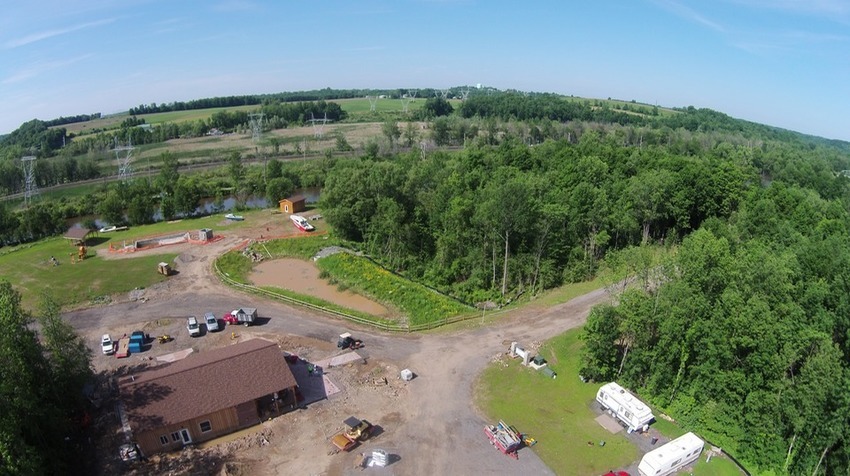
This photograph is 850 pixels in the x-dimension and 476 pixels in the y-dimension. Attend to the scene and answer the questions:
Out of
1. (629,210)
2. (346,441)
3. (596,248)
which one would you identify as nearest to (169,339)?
(346,441)

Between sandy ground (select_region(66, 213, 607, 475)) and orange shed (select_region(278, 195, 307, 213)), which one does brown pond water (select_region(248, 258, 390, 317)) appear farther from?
orange shed (select_region(278, 195, 307, 213))

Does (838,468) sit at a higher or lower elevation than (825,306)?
lower

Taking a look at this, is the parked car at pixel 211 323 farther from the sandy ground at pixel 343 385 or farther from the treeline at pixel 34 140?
the treeline at pixel 34 140

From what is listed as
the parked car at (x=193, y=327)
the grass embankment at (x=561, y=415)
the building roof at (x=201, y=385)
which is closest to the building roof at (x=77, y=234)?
the parked car at (x=193, y=327)

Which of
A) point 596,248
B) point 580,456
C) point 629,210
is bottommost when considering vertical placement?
point 580,456

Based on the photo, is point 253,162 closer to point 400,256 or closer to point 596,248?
point 400,256
